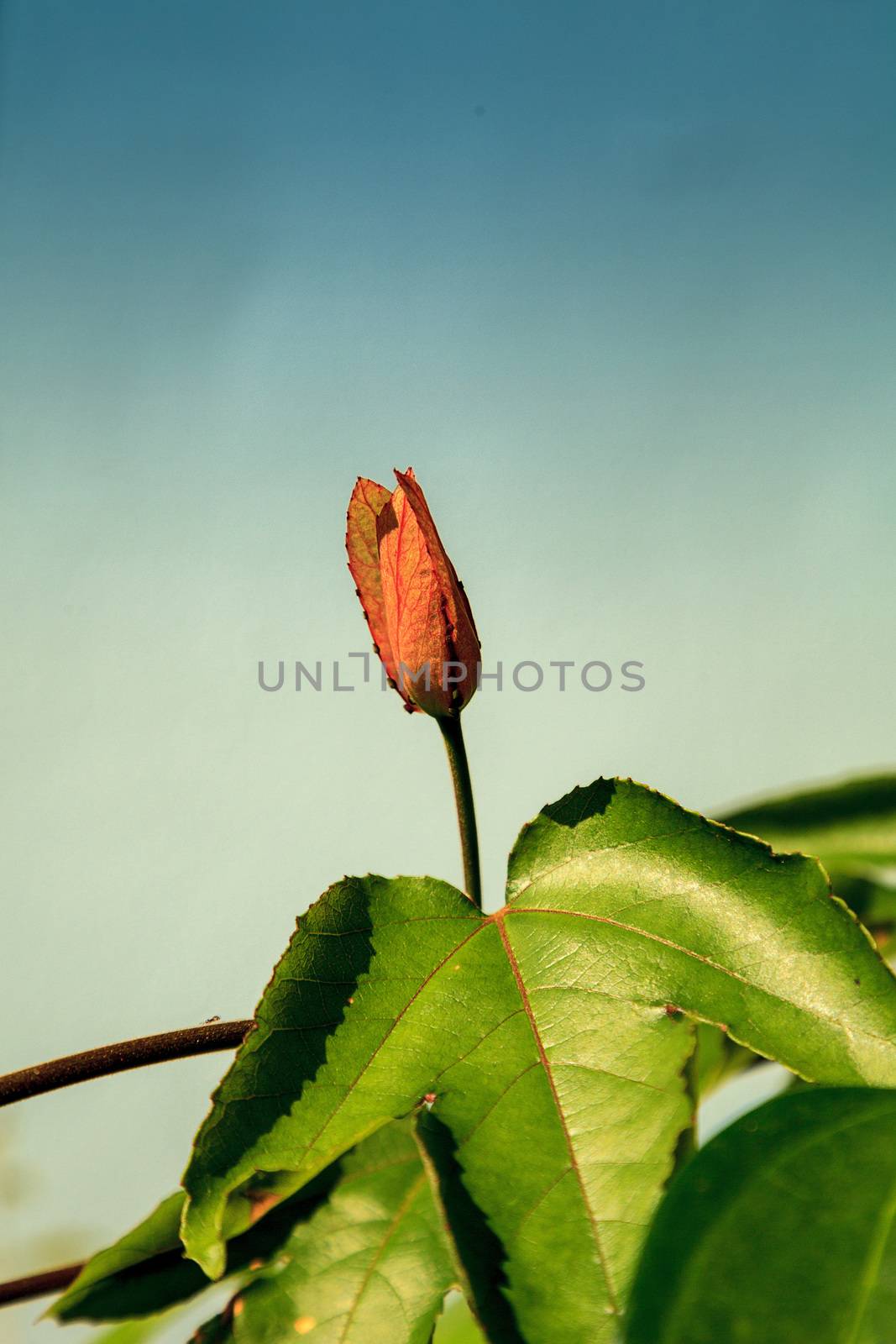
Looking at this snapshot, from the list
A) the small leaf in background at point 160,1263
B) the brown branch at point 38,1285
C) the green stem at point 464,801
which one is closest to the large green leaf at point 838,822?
the green stem at point 464,801

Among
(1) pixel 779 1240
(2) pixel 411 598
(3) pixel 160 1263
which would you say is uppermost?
(2) pixel 411 598

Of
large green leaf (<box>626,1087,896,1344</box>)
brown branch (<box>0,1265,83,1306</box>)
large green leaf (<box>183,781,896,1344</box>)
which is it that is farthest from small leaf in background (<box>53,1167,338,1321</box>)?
large green leaf (<box>626,1087,896,1344</box>)

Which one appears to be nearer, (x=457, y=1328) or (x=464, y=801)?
(x=464, y=801)

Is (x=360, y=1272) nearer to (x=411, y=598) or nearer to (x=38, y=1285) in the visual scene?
(x=38, y=1285)

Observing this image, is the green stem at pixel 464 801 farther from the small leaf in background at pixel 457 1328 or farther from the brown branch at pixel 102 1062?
the small leaf in background at pixel 457 1328

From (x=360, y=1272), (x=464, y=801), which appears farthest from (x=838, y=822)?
(x=360, y=1272)

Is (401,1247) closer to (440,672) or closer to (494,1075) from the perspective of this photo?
(494,1075)
